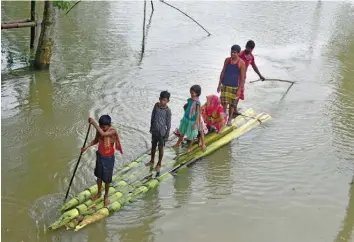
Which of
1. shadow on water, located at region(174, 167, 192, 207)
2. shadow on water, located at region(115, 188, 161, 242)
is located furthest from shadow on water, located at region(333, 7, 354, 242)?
shadow on water, located at region(115, 188, 161, 242)

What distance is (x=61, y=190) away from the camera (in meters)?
5.97

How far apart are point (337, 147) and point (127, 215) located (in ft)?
13.8

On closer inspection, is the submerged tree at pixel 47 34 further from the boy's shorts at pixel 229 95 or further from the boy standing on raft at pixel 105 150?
the boy standing on raft at pixel 105 150

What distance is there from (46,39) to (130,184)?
19.0 feet

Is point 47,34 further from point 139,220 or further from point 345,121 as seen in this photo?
point 345,121

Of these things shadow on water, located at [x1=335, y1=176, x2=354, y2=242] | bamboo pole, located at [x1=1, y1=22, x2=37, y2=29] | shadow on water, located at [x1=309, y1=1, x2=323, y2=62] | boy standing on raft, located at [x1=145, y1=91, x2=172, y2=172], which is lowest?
shadow on water, located at [x1=335, y1=176, x2=354, y2=242]

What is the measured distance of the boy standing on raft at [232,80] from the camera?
7570 millimetres

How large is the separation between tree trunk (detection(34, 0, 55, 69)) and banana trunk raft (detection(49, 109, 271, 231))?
501 centimetres

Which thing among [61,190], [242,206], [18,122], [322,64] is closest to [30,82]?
[18,122]

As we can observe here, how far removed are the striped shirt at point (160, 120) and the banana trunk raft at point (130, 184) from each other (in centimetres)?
63

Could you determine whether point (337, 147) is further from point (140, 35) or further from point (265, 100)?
point (140, 35)

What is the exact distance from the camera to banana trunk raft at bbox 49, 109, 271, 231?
5.13 meters

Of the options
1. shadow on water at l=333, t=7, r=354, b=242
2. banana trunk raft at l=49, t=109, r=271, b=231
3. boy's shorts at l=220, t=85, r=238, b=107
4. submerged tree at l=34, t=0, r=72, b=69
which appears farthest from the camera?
submerged tree at l=34, t=0, r=72, b=69

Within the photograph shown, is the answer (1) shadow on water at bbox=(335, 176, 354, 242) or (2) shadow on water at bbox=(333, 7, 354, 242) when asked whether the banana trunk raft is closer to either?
(2) shadow on water at bbox=(333, 7, 354, 242)
